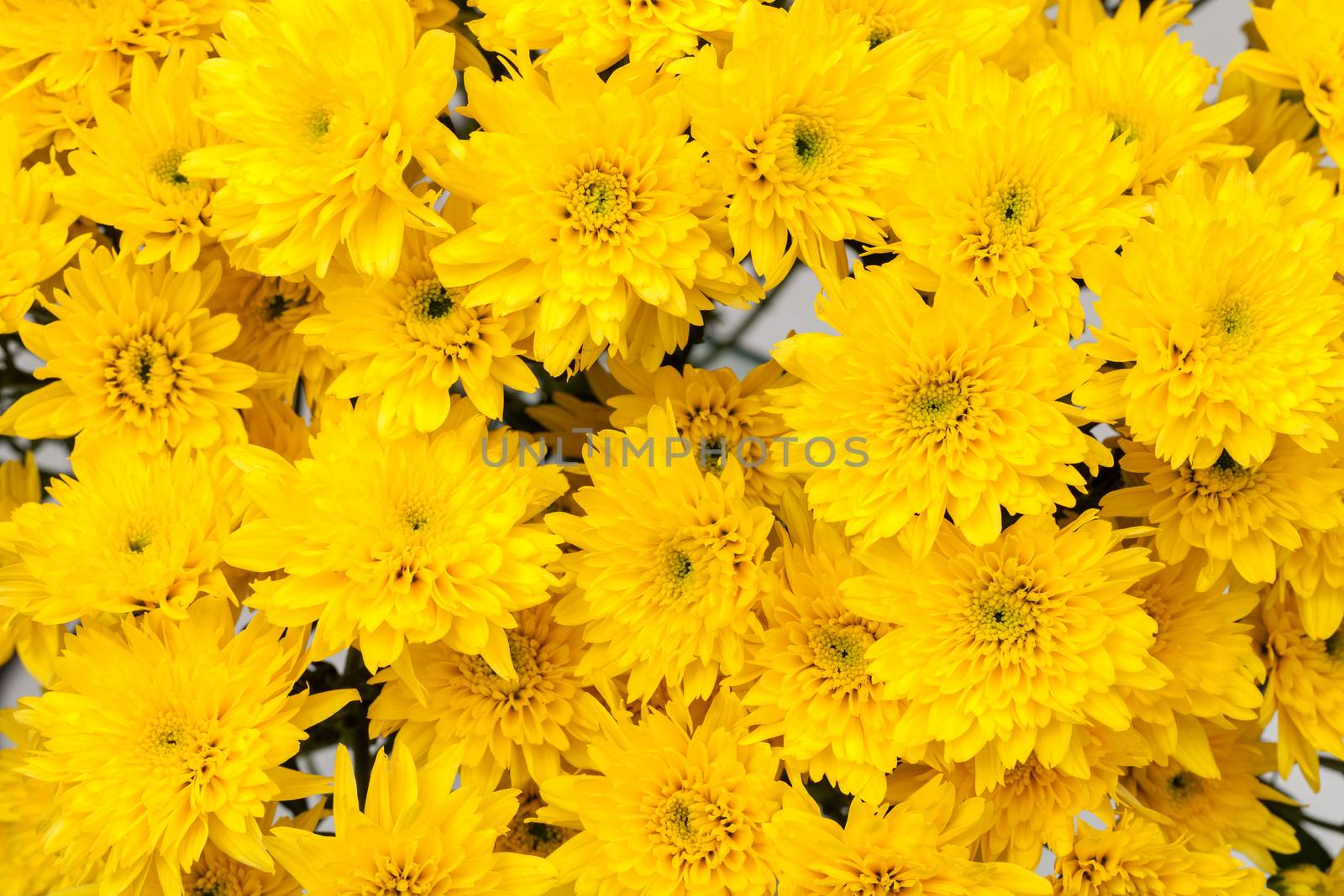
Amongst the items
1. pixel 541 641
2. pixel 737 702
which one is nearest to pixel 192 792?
pixel 541 641

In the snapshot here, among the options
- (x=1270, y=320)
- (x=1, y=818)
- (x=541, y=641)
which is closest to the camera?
(x=1270, y=320)

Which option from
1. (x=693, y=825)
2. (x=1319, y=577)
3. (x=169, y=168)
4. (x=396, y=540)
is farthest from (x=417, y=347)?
(x=1319, y=577)

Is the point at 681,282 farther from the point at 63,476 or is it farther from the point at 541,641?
the point at 63,476

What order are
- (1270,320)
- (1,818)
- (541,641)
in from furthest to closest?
1. (1,818)
2. (541,641)
3. (1270,320)

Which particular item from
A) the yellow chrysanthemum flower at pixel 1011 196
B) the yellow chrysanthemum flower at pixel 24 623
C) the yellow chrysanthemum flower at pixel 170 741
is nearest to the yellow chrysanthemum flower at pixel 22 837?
the yellow chrysanthemum flower at pixel 24 623

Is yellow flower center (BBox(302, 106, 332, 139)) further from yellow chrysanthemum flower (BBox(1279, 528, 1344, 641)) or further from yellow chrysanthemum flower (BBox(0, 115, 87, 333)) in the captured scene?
yellow chrysanthemum flower (BBox(1279, 528, 1344, 641))

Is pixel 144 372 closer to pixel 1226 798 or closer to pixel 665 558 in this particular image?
pixel 665 558

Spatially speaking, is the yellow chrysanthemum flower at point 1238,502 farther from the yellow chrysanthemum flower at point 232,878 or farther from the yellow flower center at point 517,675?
the yellow chrysanthemum flower at point 232,878

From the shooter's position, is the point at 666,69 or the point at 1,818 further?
the point at 1,818
